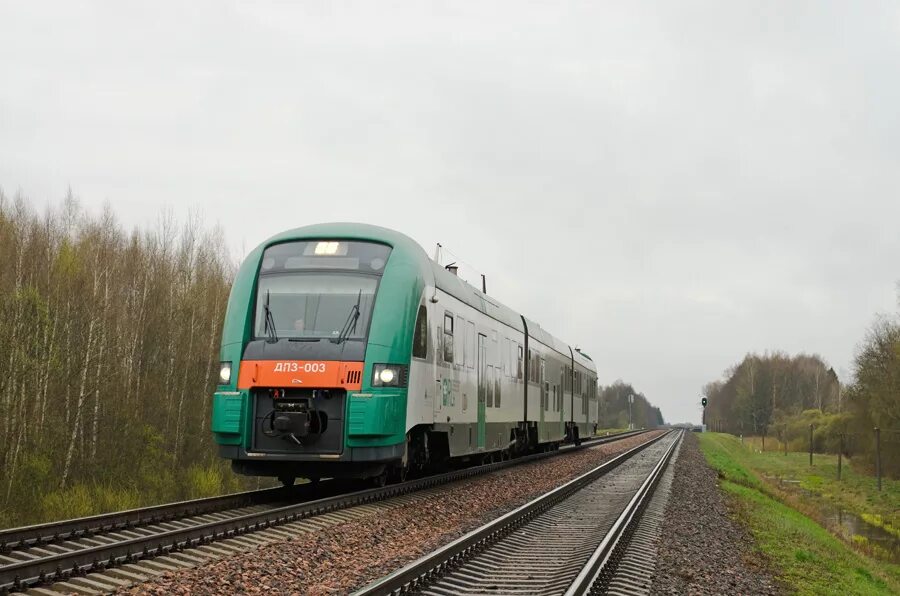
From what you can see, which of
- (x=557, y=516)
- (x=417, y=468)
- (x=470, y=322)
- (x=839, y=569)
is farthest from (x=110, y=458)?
(x=839, y=569)

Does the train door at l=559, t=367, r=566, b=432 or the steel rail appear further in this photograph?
the train door at l=559, t=367, r=566, b=432

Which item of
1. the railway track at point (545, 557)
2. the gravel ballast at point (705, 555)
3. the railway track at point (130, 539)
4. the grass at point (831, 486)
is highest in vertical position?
the railway track at point (130, 539)

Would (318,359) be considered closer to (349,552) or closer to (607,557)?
(349,552)

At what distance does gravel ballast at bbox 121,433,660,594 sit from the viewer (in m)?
6.97

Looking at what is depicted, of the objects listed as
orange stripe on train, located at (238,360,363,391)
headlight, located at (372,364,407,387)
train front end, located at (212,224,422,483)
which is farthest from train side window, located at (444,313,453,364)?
orange stripe on train, located at (238,360,363,391)

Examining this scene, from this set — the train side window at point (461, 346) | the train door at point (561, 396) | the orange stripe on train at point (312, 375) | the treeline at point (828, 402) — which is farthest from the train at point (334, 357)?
the treeline at point (828, 402)

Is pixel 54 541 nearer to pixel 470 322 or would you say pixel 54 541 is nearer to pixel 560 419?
pixel 470 322

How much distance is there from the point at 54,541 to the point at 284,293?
18.2 ft

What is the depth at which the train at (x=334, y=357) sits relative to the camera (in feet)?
39.3

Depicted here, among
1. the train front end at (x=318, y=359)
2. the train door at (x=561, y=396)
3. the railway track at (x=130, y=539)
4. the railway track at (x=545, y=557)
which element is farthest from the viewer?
the train door at (x=561, y=396)

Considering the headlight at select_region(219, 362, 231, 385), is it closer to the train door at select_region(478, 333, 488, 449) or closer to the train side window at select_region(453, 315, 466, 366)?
the train side window at select_region(453, 315, 466, 366)

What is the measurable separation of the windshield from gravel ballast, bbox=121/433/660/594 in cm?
274

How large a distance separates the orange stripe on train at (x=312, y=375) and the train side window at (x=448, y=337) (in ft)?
11.0

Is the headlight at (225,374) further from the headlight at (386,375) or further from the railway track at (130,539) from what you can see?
the headlight at (386,375)
